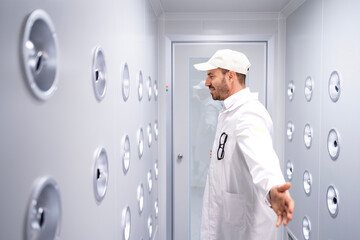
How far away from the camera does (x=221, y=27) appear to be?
10.9 ft

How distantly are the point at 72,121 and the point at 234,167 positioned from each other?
1228 mm

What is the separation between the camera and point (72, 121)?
927 millimetres

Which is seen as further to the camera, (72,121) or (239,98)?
(239,98)

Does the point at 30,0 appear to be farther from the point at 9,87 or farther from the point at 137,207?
the point at 137,207

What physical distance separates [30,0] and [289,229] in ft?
10.2

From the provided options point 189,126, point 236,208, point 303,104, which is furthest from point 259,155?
point 189,126

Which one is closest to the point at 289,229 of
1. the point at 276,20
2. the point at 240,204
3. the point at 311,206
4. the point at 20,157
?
the point at 311,206

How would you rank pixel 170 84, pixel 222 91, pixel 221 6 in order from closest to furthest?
1. pixel 222 91
2. pixel 221 6
3. pixel 170 84

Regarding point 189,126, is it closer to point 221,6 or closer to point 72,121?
point 221,6

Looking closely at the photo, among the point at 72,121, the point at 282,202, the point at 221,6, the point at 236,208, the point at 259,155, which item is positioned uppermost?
the point at 221,6

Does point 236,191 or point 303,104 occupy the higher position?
point 303,104

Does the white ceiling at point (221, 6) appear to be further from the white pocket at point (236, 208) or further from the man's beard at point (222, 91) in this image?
the white pocket at point (236, 208)

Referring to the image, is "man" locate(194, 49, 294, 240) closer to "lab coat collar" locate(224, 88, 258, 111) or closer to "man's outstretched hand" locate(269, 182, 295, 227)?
"lab coat collar" locate(224, 88, 258, 111)

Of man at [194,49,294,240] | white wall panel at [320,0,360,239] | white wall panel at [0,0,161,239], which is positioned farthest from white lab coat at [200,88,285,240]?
white wall panel at [0,0,161,239]
